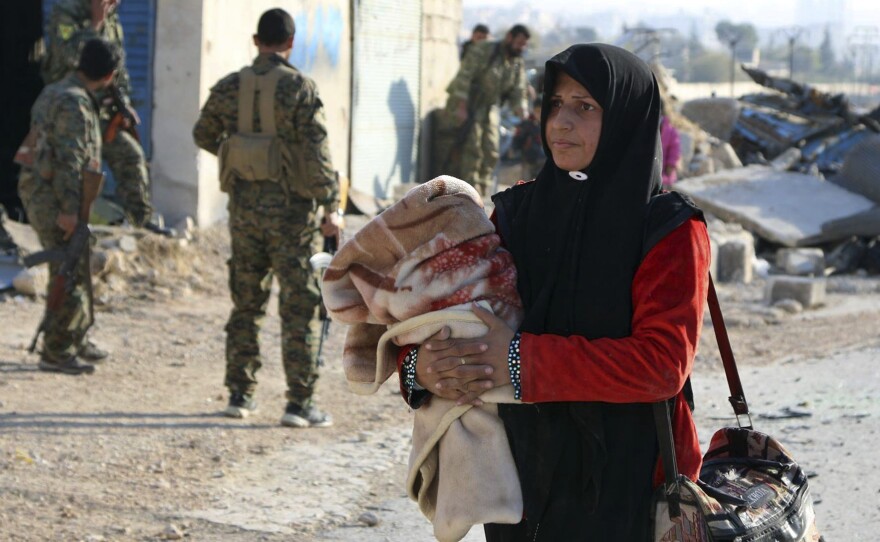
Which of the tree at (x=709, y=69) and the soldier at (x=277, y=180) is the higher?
the tree at (x=709, y=69)

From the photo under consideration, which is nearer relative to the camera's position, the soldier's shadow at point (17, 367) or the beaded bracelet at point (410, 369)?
the beaded bracelet at point (410, 369)

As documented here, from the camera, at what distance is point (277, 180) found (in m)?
5.59

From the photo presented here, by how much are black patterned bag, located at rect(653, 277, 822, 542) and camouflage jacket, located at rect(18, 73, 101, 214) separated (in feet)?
15.2

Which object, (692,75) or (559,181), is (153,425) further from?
(692,75)

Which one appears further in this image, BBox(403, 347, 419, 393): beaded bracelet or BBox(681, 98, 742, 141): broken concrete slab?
BBox(681, 98, 742, 141): broken concrete slab

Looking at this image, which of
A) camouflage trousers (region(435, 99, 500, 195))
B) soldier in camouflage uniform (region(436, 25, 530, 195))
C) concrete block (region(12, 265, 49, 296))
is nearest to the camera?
concrete block (region(12, 265, 49, 296))

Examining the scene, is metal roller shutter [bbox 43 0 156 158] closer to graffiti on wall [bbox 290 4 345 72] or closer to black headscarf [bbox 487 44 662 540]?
graffiti on wall [bbox 290 4 345 72]

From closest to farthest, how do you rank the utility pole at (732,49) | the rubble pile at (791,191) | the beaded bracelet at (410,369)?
1. the beaded bracelet at (410,369)
2. the rubble pile at (791,191)
3. the utility pole at (732,49)

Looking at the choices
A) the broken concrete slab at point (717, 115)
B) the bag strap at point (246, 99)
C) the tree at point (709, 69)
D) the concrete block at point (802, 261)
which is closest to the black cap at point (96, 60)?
the bag strap at point (246, 99)

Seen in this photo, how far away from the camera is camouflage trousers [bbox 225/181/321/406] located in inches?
221

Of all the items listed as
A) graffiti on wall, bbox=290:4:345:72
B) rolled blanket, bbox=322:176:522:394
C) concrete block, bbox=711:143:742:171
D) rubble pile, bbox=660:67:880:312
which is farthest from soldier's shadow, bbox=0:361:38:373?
concrete block, bbox=711:143:742:171

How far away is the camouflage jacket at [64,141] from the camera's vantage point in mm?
→ 6309

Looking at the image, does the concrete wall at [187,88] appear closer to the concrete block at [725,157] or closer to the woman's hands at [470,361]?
the woman's hands at [470,361]

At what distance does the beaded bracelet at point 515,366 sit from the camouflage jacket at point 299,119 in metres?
3.56
